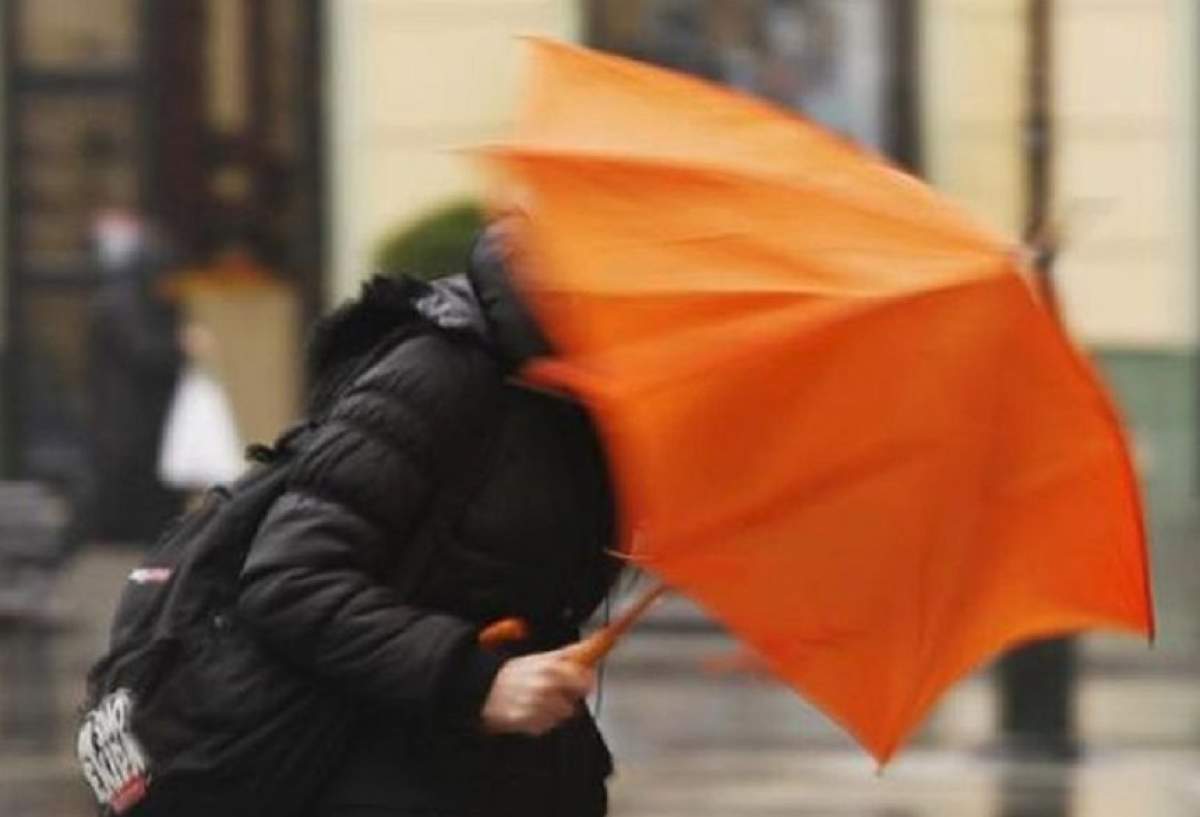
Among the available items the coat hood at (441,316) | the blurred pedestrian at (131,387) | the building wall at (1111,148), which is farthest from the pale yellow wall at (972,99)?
the coat hood at (441,316)

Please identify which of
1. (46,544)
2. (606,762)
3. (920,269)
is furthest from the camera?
(46,544)

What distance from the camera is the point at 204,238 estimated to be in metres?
19.9

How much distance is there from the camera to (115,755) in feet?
15.2

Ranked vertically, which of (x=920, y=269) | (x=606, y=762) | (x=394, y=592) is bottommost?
(x=606, y=762)

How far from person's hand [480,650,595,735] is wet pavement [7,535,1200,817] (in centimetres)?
710

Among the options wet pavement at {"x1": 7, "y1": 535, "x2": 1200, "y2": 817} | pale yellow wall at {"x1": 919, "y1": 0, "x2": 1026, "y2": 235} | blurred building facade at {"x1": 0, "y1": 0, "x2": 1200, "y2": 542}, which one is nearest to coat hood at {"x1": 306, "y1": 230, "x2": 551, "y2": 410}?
wet pavement at {"x1": 7, "y1": 535, "x2": 1200, "y2": 817}

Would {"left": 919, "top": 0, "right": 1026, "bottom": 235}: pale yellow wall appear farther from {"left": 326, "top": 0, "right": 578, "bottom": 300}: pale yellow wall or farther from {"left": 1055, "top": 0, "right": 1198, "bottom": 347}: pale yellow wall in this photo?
{"left": 326, "top": 0, "right": 578, "bottom": 300}: pale yellow wall

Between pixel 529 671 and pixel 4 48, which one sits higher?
pixel 529 671

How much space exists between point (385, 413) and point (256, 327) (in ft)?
50.1

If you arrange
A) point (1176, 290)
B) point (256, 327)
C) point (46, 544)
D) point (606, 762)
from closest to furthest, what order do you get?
point (606, 762), point (46, 544), point (1176, 290), point (256, 327)

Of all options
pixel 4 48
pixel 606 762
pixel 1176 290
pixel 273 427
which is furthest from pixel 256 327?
pixel 606 762

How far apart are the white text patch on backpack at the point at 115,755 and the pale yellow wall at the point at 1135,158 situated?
1388 centimetres

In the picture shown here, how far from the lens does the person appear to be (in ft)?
14.8

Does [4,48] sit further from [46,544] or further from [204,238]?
[46,544]
